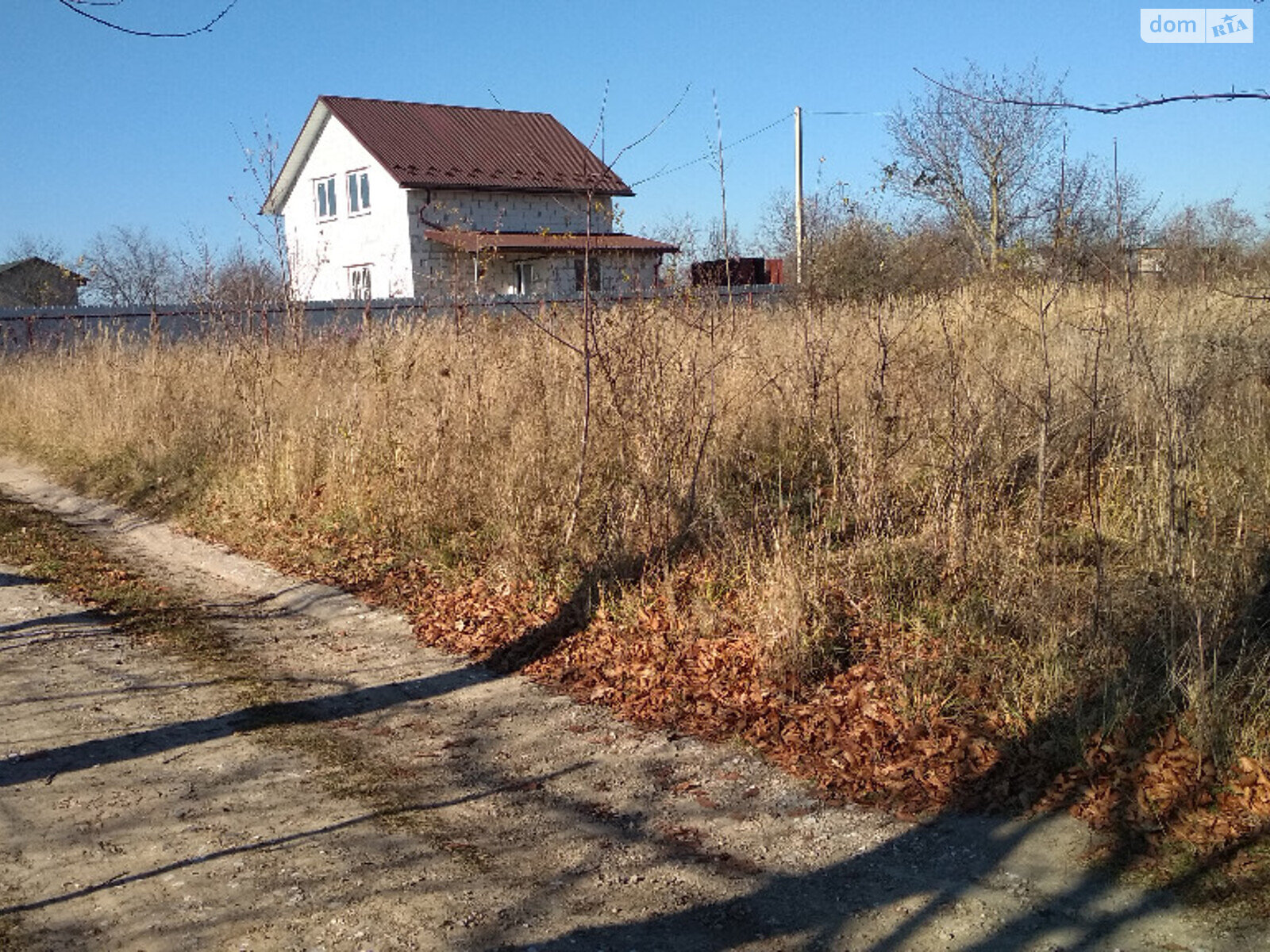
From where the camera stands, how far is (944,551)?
6.14m

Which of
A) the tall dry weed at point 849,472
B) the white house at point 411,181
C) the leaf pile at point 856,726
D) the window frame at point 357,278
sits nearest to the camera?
the leaf pile at point 856,726

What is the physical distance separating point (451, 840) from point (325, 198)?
3733 centimetres

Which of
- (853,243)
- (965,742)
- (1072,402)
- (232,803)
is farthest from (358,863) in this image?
(853,243)

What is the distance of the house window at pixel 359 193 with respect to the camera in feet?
119

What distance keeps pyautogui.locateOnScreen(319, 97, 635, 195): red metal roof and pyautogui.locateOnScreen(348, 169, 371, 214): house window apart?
150 cm

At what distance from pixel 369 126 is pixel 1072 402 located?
31.9 metres

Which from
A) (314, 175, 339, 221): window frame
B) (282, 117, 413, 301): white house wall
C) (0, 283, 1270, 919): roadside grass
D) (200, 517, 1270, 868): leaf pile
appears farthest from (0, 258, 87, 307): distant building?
(200, 517, 1270, 868): leaf pile

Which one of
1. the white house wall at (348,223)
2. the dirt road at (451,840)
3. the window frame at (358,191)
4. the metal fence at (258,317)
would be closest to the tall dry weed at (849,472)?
the metal fence at (258,317)

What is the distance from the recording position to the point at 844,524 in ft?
22.1

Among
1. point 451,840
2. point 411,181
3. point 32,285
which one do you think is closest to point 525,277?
point 411,181

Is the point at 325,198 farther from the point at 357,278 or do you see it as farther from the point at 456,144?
the point at 456,144

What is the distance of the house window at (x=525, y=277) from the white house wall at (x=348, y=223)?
338cm

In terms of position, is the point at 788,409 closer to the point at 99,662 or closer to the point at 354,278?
the point at 99,662

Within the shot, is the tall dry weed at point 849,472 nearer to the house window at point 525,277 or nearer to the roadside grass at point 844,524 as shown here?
the roadside grass at point 844,524
